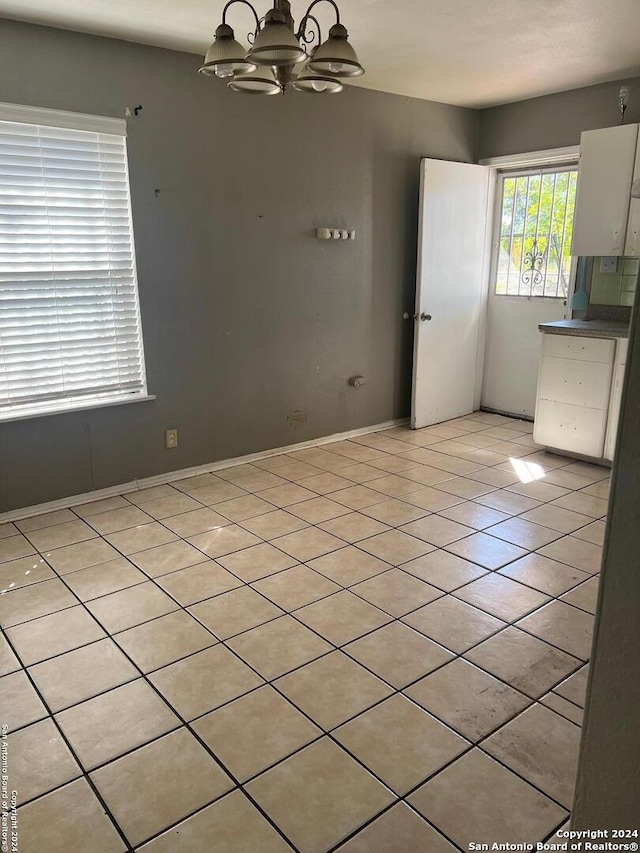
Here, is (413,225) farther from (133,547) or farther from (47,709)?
(47,709)

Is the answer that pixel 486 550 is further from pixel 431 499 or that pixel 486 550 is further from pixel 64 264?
pixel 64 264

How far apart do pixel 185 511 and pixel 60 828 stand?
2015mm

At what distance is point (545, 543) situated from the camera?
3.10 meters

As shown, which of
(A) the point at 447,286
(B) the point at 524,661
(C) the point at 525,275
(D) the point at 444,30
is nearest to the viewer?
(B) the point at 524,661

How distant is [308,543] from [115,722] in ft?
4.44

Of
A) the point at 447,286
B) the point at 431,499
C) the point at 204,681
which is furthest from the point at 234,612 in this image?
the point at 447,286

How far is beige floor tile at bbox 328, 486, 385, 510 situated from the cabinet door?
87.0 inches

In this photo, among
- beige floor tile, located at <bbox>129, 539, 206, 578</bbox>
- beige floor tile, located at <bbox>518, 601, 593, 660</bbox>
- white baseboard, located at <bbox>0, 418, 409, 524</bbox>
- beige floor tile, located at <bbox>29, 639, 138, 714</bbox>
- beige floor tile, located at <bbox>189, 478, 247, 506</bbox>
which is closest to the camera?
beige floor tile, located at <bbox>29, 639, 138, 714</bbox>

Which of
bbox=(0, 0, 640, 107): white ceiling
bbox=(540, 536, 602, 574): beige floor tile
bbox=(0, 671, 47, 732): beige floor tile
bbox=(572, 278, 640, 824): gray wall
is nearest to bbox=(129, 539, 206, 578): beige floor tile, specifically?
bbox=(0, 671, 47, 732): beige floor tile

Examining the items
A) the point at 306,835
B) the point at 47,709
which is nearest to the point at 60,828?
the point at 47,709

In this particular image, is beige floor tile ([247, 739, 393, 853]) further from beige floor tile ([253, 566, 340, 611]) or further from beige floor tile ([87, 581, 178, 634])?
beige floor tile ([87, 581, 178, 634])

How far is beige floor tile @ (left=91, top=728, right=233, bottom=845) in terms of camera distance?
1585 mm

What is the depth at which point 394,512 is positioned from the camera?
348 cm

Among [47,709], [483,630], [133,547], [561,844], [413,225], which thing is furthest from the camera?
[413,225]
